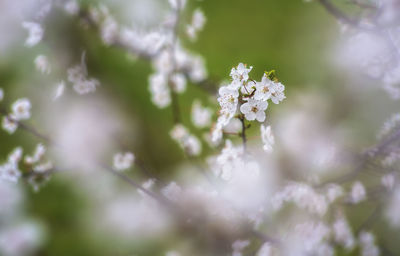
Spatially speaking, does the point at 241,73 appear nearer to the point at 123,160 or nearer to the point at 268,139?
the point at 268,139

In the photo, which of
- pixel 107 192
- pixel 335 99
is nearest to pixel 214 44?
pixel 335 99

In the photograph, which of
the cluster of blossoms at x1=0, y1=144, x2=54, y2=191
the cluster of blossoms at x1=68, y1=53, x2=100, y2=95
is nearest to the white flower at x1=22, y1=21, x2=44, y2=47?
the cluster of blossoms at x1=68, y1=53, x2=100, y2=95

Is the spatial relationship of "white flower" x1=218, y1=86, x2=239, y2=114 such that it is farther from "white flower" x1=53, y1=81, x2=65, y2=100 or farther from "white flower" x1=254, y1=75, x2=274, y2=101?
"white flower" x1=53, y1=81, x2=65, y2=100

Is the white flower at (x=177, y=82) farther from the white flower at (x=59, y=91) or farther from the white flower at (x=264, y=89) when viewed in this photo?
the white flower at (x=264, y=89)

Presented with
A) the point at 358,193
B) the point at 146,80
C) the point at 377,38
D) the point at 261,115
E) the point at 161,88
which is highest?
the point at 146,80

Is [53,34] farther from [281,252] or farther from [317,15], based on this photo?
[317,15]

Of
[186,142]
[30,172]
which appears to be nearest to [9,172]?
[30,172]

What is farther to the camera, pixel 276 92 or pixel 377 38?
pixel 377 38
